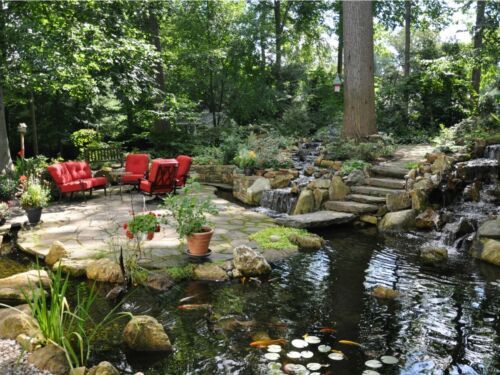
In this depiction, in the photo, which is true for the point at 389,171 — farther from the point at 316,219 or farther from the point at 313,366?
the point at 313,366

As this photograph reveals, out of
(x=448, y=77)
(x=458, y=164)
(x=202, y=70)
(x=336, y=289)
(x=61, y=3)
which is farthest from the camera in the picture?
(x=202, y=70)

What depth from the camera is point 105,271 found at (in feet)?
16.4

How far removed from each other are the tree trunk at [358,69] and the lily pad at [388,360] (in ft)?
25.9

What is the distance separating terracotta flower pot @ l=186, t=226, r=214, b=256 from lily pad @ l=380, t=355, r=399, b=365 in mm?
2679

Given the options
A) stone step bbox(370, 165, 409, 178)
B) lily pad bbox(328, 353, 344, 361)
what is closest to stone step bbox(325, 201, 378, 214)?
stone step bbox(370, 165, 409, 178)

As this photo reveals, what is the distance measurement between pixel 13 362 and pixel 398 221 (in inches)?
229

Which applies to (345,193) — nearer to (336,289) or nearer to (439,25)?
(336,289)

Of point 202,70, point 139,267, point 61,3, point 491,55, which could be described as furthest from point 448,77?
point 139,267

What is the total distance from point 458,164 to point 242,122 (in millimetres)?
10677

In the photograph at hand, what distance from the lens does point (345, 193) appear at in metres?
8.38

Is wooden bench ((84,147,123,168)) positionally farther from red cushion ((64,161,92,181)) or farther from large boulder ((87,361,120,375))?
large boulder ((87,361,120,375))

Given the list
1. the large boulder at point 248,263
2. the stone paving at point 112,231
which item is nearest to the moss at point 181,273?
the stone paving at point 112,231

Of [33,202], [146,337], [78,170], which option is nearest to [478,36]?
[78,170]

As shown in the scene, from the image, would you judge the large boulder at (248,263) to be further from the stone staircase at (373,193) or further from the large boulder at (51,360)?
the stone staircase at (373,193)
